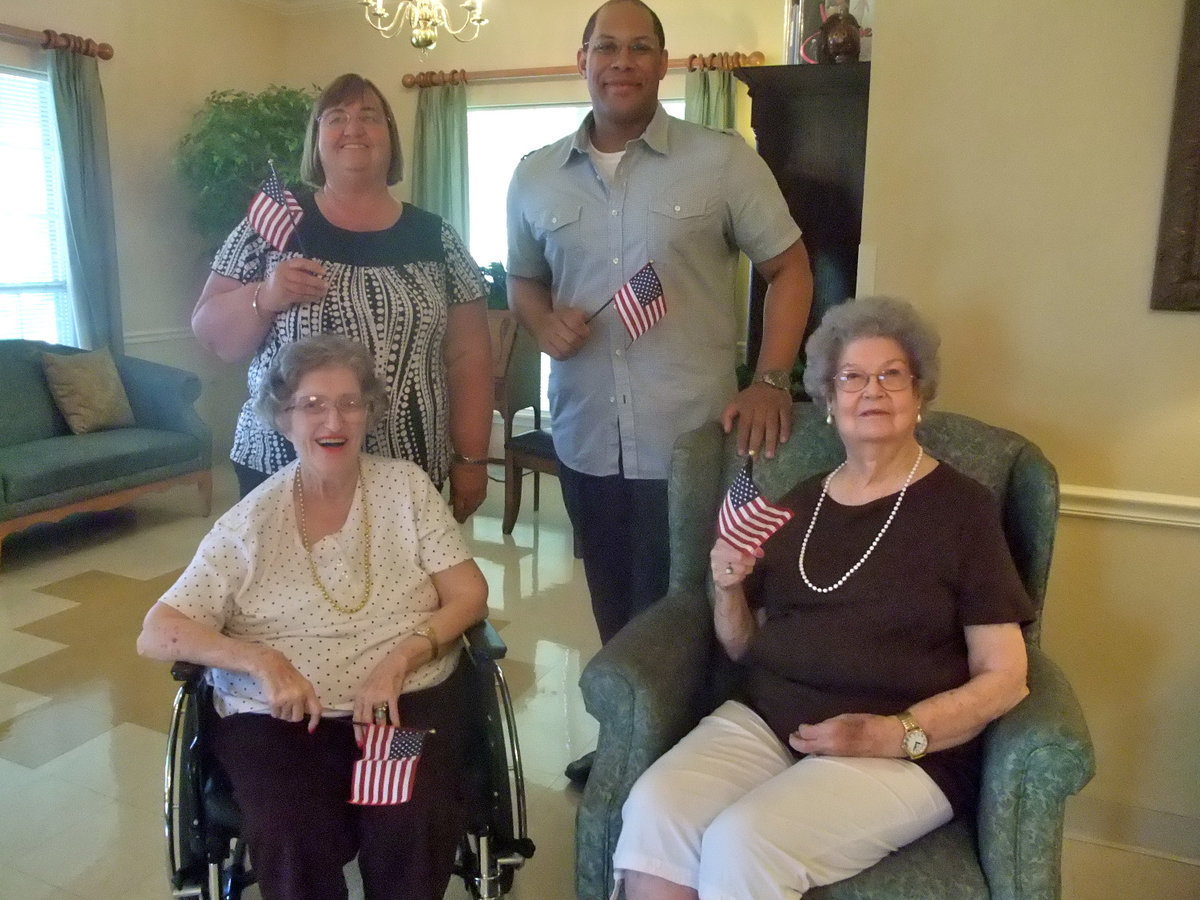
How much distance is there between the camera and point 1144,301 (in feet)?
6.17

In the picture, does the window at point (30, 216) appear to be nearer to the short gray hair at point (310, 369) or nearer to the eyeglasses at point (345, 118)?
the eyeglasses at point (345, 118)

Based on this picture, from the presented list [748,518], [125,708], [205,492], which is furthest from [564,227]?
[205,492]

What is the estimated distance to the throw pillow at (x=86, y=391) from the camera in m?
4.46

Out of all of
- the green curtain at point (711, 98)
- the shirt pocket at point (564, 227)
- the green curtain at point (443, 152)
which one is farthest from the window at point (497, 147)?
the shirt pocket at point (564, 227)

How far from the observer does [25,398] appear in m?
4.36

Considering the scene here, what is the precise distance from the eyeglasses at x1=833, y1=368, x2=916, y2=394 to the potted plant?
4.10 m

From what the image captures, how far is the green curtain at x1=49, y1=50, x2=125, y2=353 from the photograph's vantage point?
4688 mm

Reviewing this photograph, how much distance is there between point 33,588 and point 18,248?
1964mm

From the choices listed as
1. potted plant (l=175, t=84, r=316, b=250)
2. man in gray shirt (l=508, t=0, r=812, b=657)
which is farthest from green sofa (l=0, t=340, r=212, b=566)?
man in gray shirt (l=508, t=0, r=812, b=657)

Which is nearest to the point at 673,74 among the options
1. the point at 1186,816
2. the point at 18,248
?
the point at 18,248

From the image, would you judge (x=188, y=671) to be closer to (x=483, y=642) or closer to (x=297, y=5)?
(x=483, y=642)

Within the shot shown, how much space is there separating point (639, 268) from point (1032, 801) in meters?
1.16

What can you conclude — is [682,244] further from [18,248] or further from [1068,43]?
[18,248]

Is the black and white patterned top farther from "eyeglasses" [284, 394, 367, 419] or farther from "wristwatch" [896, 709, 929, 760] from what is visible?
"wristwatch" [896, 709, 929, 760]
